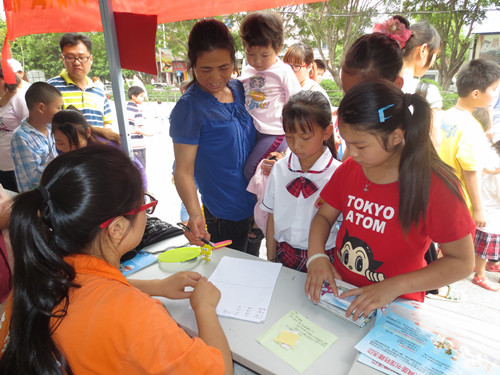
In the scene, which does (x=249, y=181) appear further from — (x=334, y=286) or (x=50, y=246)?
(x=50, y=246)

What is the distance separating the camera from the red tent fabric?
Result: 1.55 meters

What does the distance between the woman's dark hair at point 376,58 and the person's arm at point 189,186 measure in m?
0.76

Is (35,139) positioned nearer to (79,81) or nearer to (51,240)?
(79,81)

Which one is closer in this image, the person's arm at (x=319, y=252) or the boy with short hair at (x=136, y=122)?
the person's arm at (x=319, y=252)

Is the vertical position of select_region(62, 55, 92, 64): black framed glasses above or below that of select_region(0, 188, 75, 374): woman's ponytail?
above

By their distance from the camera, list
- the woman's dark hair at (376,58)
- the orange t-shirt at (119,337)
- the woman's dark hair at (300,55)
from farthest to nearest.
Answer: the woman's dark hair at (300,55), the woman's dark hair at (376,58), the orange t-shirt at (119,337)

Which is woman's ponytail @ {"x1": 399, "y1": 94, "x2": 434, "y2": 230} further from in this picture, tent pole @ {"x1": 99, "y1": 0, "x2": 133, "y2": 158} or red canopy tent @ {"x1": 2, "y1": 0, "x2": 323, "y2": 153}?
tent pole @ {"x1": 99, "y1": 0, "x2": 133, "y2": 158}

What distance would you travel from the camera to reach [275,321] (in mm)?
995

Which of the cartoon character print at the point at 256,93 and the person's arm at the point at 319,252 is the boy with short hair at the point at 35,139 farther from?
the person's arm at the point at 319,252

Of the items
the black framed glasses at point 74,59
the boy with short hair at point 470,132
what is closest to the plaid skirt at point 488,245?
the boy with short hair at point 470,132

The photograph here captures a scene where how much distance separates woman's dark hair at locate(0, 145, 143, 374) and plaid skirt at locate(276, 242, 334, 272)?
0.83 metres

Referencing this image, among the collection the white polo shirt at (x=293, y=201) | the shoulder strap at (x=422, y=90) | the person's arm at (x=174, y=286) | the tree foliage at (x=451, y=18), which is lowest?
the person's arm at (x=174, y=286)

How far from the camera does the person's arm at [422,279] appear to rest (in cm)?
95

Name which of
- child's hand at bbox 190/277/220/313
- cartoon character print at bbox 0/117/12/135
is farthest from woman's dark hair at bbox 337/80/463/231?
cartoon character print at bbox 0/117/12/135
